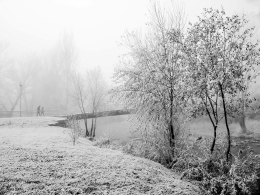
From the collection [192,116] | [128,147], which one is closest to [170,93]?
[192,116]

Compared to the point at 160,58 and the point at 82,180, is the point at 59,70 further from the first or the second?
the point at 82,180

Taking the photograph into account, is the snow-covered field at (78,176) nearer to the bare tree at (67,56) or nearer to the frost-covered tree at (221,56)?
the frost-covered tree at (221,56)

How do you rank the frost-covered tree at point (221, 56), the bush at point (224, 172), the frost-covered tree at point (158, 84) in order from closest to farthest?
1. the bush at point (224, 172)
2. the frost-covered tree at point (221, 56)
3. the frost-covered tree at point (158, 84)

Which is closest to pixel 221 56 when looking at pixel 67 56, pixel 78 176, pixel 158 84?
pixel 158 84

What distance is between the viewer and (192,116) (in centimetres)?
832

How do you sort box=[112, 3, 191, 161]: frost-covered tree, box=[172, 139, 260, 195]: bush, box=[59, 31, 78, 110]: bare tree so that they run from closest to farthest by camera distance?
1. box=[172, 139, 260, 195]: bush
2. box=[112, 3, 191, 161]: frost-covered tree
3. box=[59, 31, 78, 110]: bare tree

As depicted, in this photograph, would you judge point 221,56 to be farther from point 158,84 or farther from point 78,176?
point 78,176

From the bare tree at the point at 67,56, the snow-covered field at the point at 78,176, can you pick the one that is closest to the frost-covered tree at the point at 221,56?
the snow-covered field at the point at 78,176

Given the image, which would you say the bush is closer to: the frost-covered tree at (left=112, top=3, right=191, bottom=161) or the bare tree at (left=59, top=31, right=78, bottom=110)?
the frost-covered tree at (left=112, top=3, right=191, bottom=161)

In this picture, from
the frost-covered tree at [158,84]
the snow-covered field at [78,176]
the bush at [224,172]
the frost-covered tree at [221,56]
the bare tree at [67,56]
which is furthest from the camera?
the bare tree at [67,56]

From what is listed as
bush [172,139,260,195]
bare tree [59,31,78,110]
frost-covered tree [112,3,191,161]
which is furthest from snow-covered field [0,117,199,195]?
bare tree [59,31,78,110]

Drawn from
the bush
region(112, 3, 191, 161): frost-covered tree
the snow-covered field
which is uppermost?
region(112, 3, 191, 161): frost-covered tree

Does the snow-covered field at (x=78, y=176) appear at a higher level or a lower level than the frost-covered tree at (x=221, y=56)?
lower

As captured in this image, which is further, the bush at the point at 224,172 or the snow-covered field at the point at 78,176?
the bush at the point at 224,172
